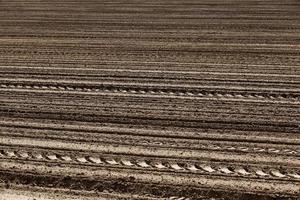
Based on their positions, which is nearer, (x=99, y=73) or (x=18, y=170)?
(x=18, y=170)

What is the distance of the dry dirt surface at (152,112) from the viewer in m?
3.36

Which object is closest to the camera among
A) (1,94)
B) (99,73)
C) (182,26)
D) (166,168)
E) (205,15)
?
(166,168)

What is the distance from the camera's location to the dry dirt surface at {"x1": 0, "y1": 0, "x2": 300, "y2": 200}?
132 inches

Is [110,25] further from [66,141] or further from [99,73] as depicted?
[66,141]

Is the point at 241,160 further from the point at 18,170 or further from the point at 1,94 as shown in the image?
the point at 1,94

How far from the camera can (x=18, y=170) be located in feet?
11.8

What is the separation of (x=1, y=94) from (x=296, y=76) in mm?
3085

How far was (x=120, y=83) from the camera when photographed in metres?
5.34

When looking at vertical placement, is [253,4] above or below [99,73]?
above

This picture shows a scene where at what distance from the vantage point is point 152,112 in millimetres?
4516

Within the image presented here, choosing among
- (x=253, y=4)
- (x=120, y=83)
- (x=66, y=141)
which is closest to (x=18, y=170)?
(x=66, y=141)

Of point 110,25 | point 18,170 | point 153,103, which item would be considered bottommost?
→ point 18,170

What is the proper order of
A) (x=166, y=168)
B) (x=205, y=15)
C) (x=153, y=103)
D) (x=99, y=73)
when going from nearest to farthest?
(x=166, y=168) → (x=153, y=103) → (x=99, y=73) → (x=205, y=15)

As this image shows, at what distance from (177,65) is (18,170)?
9.18 ft
